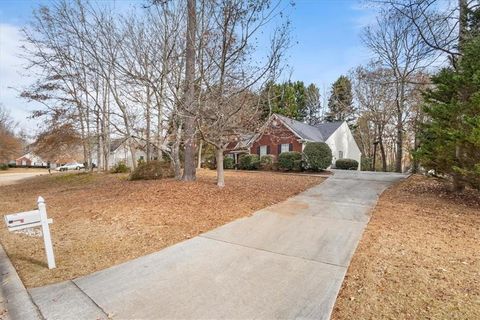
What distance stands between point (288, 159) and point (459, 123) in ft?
35.6

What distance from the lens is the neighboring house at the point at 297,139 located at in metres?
22.7

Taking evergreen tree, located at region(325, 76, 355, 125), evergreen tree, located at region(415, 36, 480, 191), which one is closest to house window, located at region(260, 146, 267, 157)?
evergreen tree, located at region(325, 76, 355, 125)

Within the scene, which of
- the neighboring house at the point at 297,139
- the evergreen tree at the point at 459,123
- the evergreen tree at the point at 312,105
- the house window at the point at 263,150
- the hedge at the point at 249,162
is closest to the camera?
the evergreen tree at the point at 459,123

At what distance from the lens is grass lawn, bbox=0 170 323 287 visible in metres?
4.05

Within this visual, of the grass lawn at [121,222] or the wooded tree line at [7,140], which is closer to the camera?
the grass lawn at [121,222]

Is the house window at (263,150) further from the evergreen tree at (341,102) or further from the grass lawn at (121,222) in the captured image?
the grass lawn at (121,222)

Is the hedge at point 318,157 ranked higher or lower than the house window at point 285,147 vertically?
lower

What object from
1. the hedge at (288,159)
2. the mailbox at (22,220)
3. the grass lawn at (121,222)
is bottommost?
the grass lawn at (121,222)

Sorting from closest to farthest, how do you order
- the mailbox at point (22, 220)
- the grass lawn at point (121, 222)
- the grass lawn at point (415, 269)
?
the grass lawn at point (415, 269)
the mailbox at point (22, 220)
the grass lawn at point (121, 222)

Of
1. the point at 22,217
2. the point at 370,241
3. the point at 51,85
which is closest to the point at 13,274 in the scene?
the point at 22,217

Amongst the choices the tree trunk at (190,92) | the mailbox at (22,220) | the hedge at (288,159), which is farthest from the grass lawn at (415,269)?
the hedge at (288,159)

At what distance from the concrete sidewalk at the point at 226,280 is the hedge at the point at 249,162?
15.4m

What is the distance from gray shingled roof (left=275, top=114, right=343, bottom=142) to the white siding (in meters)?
0.49

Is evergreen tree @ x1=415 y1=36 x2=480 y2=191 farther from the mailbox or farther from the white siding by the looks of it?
the white siding
